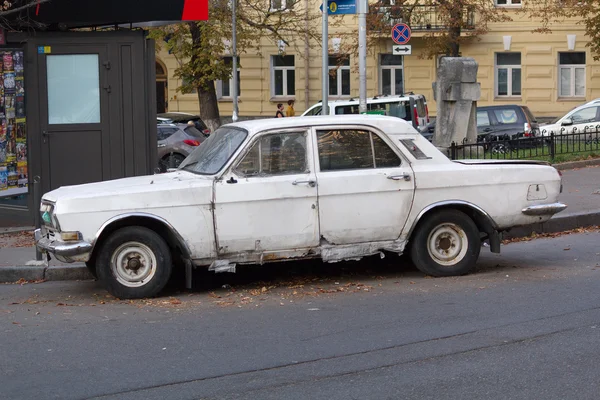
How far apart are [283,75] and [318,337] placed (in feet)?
113

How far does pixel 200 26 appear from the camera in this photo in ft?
110

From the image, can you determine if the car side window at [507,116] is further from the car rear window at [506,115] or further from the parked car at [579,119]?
the parked car at [579,119]

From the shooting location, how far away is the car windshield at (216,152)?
893cm

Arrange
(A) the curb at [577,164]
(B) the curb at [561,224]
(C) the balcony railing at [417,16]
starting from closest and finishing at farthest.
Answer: (B) the curb at [561,224]
(A) the curb at [577,164]
(C) the balcony railing at [417,16]

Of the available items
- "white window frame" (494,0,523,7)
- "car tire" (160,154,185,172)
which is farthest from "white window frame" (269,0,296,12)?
"car tire" (160,154,185,172)

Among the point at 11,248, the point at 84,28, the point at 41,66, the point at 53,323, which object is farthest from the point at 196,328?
the point at 84,28

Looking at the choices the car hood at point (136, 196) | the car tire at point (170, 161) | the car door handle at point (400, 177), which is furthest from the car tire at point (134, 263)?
the car tire at point (170, 161)

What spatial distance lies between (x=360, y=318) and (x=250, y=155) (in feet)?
6.78

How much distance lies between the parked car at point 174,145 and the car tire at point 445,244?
42.3 feet

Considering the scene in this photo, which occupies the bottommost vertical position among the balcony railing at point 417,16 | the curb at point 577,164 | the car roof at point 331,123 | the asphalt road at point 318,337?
the asphalt road at point 318,337

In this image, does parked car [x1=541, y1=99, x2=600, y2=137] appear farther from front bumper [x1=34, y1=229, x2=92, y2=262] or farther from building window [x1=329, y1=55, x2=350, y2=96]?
front bumper [x1=34, y1=229, x2=92, y2=262]

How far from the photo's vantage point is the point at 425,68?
39.5m

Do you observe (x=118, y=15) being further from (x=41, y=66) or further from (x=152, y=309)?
(x=152, y=309)

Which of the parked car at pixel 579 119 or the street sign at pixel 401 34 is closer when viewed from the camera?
the street sign at pixel 401 34
